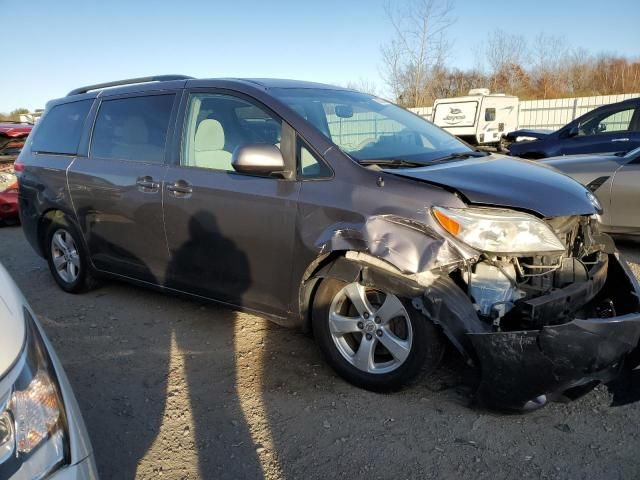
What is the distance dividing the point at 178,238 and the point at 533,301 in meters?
2.34

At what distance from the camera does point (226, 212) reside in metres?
3.32

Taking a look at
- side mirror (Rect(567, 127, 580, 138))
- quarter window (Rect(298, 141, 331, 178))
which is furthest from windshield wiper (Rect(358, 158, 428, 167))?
side mirror (Rect(567, 127, 580, 138))

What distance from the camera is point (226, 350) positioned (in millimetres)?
3586

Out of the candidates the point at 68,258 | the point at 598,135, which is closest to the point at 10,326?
the point at 68,258

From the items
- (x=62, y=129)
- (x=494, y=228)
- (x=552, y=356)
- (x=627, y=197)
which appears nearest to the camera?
(x=552, y=356)

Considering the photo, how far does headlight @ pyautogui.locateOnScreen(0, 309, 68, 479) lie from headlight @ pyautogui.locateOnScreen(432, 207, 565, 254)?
1867 millimetres

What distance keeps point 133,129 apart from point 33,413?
308 cm

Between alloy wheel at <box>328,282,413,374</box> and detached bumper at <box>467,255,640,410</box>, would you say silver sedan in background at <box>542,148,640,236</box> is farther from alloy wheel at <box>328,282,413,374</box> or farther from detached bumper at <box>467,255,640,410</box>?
alloy wheel at <box>328,282,413,374</box>

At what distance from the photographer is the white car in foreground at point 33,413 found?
1289mm

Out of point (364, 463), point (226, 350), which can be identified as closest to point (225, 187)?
point (226, 350)

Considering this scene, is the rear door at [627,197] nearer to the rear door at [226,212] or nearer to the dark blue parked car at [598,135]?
the dark blue parked car at [598,135]

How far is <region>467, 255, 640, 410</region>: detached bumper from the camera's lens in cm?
232

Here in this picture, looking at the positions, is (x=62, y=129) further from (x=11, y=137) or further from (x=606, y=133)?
(x=606, y=133)

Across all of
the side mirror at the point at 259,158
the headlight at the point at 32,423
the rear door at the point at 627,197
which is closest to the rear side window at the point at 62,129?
the side mirror at the point at 259,158
